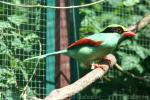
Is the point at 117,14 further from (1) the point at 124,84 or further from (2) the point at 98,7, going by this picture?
(1) the point at 124,84

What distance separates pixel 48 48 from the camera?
3.21m

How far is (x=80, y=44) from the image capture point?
288 centimetres

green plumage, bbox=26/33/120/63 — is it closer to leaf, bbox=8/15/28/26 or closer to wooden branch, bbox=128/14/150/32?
wooden branch, bbox=128/14/150/32

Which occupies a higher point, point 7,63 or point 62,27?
point 62,27

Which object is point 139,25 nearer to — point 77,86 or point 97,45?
point 97,45

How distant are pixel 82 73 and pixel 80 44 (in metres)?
0.66

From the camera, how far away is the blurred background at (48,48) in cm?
305

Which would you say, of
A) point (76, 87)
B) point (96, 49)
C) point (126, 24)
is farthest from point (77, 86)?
point (126, 24)

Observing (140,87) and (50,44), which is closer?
(50,44)

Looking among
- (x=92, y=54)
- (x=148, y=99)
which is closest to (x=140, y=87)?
(x=148, y=99)

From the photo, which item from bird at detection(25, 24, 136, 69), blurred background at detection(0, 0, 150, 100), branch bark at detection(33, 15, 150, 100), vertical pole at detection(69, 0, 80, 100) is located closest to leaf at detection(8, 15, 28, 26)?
blurred background at detection(0, 0, 150, 100)

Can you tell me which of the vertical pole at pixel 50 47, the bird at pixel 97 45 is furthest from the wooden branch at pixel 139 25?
the vertical pole at pixel 50 47

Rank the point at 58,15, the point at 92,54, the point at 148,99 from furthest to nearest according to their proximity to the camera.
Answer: the point at 148,99, the point at 58,15, the point at 92,54

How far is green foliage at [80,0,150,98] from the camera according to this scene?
3650 mm
